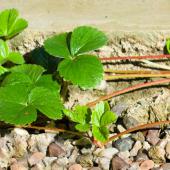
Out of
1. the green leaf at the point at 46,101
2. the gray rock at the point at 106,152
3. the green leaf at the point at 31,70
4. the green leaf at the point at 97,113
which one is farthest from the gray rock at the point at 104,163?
the green leaf at the point at 31,70

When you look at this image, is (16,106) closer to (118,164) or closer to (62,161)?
(62,161)

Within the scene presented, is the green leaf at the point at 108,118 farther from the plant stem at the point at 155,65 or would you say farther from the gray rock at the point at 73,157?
the plant stem at the point at 155,65

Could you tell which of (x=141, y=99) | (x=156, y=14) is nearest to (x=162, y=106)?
(x=141, y=99)

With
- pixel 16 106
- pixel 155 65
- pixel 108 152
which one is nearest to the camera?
pixel 16 106

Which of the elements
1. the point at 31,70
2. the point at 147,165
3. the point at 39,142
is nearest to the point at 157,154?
the point at 147,165

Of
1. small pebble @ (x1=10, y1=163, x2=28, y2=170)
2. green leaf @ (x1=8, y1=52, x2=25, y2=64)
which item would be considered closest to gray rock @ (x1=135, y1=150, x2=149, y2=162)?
small pebble @ (x1=10, y1=163, x2=28, y2=170)

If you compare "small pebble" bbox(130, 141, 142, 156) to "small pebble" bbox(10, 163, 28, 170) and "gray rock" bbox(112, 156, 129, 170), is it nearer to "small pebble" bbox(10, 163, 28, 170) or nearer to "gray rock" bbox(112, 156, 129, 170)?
"gray rock" bbox(112, 156, 129, 170)

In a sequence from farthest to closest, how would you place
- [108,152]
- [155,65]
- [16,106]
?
[155,65]
[108,152]
[16,106]
